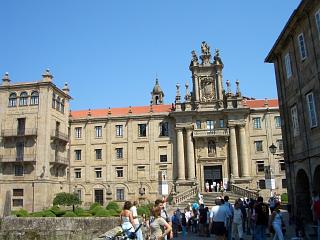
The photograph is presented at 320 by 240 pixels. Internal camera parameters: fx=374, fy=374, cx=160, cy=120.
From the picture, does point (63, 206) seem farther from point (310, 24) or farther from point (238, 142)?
point (310, 24)

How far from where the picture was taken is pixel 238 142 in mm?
48656

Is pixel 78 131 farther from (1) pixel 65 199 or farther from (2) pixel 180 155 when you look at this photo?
(2) pixel 180 155

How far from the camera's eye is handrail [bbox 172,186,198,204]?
133ft

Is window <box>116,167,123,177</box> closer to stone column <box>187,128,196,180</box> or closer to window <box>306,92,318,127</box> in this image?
stone column <box>187,128,196,180</box>

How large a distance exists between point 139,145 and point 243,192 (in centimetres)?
1597

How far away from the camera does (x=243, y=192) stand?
41.9 m

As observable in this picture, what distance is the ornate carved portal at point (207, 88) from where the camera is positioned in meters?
50.4

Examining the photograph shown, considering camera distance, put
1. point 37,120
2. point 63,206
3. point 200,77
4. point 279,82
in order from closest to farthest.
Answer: point 279,82
point 63,206
point 37,120
point 200,77

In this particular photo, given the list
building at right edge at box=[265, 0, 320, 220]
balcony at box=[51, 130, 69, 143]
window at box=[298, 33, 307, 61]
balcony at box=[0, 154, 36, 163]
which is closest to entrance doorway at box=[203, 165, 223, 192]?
balcony at box=[51, 130, 69, 143]

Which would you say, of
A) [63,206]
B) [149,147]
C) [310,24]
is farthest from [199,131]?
[310,24]

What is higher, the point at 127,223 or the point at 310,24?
the point at 310,24

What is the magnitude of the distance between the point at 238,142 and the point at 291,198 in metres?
25.6

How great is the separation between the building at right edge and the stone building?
77.4 feet

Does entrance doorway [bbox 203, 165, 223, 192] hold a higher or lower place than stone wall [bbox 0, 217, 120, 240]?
higher
